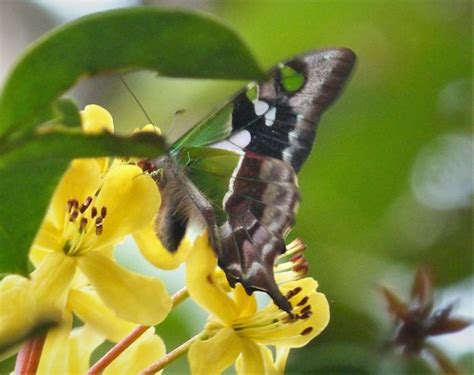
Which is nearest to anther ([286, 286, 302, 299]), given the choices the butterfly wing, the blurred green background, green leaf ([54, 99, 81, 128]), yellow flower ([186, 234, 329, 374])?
yellow flower ([186, 234, 329, 374])

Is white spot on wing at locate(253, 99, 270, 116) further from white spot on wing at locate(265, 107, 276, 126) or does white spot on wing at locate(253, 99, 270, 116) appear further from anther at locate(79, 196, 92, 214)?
anther at locate(79, 196, 92, 214)

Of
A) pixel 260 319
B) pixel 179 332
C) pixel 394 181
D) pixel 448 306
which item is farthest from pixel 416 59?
pixel 260 319

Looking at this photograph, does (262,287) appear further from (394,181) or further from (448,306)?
(394,181)

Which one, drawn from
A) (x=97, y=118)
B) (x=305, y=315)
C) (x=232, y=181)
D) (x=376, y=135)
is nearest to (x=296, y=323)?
(x=305, y=315)

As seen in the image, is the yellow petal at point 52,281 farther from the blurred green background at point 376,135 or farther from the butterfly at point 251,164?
the blurred green background at point 376,135

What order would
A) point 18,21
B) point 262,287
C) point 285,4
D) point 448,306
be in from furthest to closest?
1. point 18,21
2. point 285,4
3. point 448,306
4. point 262,287

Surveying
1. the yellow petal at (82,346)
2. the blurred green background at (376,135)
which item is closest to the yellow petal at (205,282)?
the yellow petal at (82,346)
